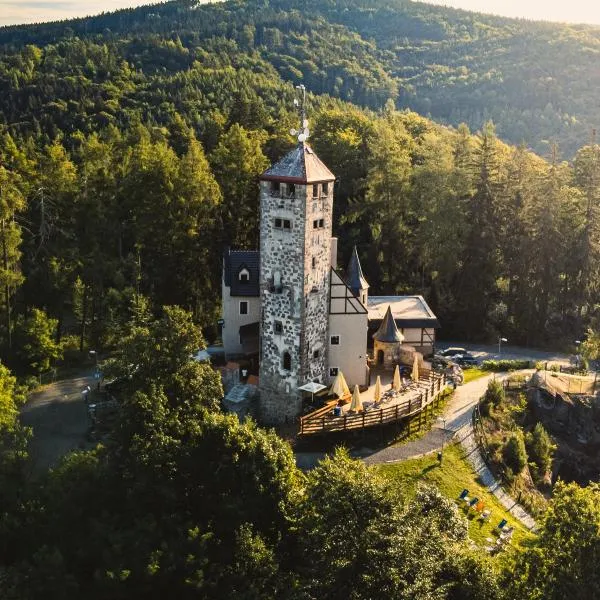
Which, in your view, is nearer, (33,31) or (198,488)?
(198,488)

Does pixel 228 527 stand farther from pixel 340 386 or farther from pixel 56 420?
pixel 56 420

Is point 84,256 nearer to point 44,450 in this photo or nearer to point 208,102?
point 44,450

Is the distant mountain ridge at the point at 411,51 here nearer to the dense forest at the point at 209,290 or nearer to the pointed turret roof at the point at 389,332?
the dense forest at the point at 209,290

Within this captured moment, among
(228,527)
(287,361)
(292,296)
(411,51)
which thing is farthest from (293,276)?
(411,51)

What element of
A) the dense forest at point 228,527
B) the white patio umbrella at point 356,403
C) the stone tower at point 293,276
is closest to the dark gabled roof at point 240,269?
the stone tower at point 293,276

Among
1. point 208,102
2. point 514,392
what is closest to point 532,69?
point 208,102

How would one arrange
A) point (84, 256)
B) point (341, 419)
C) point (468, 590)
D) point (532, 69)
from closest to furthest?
point (468, 590) < point (341, 419) < point (84, 256) < point (532, 69)

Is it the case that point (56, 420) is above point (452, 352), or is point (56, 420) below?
below
